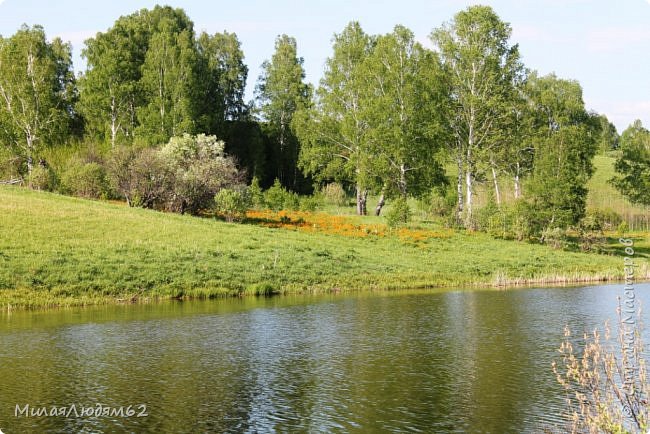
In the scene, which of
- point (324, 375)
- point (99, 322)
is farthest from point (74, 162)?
point (324, 375)

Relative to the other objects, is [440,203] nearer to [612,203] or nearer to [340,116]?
[340,116]

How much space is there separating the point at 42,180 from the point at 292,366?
52.1m

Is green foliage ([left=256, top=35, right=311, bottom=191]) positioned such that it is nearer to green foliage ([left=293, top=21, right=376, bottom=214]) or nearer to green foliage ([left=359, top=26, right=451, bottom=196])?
green foliage ([left=293, top=21, right=376, bottom=214])

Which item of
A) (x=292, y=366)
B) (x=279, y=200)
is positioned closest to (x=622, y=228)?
(x=279, y=200)

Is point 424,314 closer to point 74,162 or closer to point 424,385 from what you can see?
point 424,385

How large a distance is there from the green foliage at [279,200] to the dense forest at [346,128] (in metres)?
0.17

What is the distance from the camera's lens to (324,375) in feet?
65.4

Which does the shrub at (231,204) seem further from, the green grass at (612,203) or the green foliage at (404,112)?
the green grass at (612,203)

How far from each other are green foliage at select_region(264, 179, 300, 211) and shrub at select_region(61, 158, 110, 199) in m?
16.5

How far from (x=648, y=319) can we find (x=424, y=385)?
48.0 ft

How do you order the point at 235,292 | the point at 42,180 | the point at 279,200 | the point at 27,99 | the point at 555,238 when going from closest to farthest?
the point at 235,292
the point at 555,238
the point at 42,180
the point at 279,200
the point at 27,99

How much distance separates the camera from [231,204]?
57.9 m

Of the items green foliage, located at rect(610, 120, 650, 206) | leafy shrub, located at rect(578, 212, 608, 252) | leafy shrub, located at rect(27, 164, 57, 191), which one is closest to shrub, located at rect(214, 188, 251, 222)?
leafy shrub, located at rect(27, 164, 57, 191)

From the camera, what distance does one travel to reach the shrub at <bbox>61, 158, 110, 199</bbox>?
64.1 m
